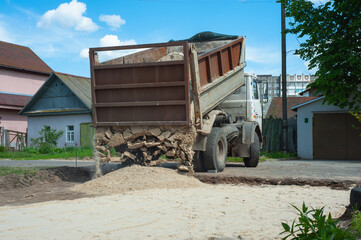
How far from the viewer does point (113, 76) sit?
990 centimetres

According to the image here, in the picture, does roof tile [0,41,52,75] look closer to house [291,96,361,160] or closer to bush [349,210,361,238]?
house [291,96,361,160]

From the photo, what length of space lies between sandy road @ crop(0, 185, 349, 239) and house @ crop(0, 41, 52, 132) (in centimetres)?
2765

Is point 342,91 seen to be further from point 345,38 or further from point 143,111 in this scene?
point 143,111

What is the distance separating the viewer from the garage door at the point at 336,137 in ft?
64.6

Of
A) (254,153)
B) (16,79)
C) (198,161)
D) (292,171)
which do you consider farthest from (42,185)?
(16,79)

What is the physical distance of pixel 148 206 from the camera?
6.47m

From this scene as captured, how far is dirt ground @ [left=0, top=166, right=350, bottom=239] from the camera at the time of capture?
4863 mm

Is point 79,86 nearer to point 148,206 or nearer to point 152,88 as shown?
point 152,88

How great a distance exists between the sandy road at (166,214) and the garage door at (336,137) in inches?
501

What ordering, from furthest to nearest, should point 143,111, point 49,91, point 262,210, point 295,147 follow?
point 49,91
point 295,147
point 143,111
point 262,210

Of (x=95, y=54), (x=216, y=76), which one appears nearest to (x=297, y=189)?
(x=216, y=76)

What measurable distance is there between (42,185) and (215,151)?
4461 mm

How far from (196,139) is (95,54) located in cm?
334

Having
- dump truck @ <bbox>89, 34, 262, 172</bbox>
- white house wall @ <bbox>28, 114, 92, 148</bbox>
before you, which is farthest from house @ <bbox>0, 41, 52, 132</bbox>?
dump truck @ <bbox>89, 34, 262, 172</bbox>
